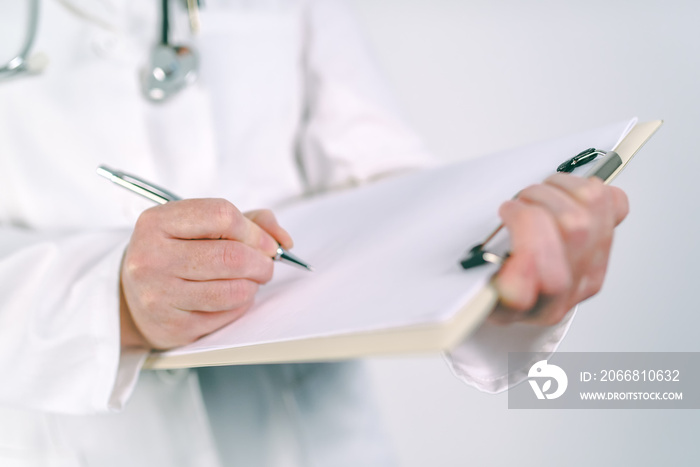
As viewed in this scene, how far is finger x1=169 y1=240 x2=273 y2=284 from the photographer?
368mm

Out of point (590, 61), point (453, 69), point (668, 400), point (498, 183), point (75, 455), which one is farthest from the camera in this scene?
point (453, 69)

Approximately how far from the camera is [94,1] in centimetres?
64

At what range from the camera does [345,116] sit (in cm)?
81

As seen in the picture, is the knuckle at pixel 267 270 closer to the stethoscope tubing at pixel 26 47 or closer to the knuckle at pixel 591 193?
the knuckle at pixel 591 193

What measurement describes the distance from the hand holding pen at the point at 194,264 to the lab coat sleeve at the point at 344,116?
392 mm

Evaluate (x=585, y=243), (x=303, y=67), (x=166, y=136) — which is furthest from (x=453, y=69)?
(x=585, y=243)

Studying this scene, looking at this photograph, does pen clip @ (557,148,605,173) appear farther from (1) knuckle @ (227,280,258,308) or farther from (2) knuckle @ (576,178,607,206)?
(1) knuckle @ (227,280,258,308)

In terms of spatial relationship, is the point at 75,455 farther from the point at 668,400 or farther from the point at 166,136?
the point at 668,400

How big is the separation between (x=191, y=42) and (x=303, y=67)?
200mm

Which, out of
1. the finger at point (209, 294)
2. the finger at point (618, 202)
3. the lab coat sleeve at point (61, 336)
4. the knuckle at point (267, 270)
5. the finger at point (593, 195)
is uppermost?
the finger at point (593, 195)

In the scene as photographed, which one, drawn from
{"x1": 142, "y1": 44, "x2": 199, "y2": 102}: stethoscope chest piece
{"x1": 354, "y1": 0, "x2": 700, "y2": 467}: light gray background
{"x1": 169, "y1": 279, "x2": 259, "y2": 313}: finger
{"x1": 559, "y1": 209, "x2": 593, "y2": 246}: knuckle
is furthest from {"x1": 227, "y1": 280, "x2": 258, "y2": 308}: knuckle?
{"x1": 354, "y1": 0, "x2": 700, "y2": 467}: light gray background

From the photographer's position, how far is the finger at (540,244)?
26 centimetres

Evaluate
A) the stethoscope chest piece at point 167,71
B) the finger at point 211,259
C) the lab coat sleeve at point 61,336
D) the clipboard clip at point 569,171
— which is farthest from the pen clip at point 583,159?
the stethoscope chest piece at point 167,71

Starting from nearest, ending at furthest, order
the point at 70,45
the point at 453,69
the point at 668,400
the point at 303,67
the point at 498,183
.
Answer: the point at 498,183 → the point at 70,45 → the point at 668,400 → the point at 303,67 → the point at 453,69
